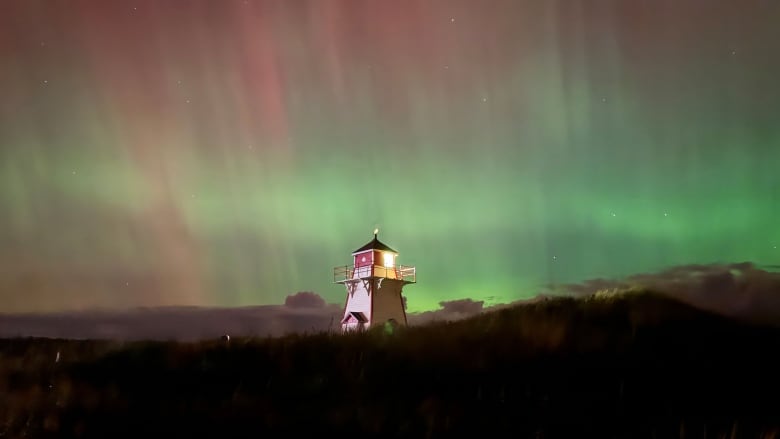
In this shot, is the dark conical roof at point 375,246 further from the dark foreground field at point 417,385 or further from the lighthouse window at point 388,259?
the dark foreground field at point 417,385

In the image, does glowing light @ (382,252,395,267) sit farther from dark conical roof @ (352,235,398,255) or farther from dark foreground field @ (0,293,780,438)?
dark foreground field @ (0,293,780,438)

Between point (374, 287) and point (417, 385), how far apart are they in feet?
108

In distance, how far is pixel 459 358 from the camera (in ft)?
47.4

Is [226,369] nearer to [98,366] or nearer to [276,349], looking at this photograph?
[276,349]

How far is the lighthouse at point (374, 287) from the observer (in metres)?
44.5

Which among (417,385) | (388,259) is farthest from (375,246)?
(417,385)

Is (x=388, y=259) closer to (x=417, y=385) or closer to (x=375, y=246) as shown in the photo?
(x=375, y=246)

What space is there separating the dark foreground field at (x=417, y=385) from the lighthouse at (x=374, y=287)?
25669 millimetres

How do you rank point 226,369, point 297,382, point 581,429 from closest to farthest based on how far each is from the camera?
1. point 581,429
2. point 297,382
3. point 226,369

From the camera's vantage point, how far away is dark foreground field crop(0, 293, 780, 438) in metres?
9.61

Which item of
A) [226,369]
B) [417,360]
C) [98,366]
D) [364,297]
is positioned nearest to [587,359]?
[417,360]

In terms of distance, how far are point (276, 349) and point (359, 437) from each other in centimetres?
671

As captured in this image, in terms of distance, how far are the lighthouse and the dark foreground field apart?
25.7 m

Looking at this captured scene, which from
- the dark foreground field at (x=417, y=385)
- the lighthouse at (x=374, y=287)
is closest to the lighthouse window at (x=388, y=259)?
the lighthouse at (x=374, y=287)
